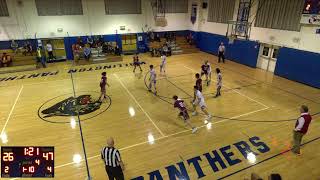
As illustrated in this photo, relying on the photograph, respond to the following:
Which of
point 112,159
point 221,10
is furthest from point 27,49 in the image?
point 112,159

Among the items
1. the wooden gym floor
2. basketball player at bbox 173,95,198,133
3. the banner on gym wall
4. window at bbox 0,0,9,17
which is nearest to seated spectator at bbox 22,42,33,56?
window at bbox 0,0,9,17

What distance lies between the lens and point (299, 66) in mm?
14508

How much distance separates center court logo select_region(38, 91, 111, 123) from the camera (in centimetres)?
1023

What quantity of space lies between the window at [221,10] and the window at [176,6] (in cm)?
326

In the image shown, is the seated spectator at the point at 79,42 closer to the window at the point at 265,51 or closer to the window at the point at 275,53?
the window at the point at 265,51

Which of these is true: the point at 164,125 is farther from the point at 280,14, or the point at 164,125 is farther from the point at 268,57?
the point at 280,14

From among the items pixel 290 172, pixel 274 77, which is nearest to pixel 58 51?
pixel 274 77

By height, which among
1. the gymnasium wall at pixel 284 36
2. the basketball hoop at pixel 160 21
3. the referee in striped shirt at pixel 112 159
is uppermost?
the basketball hoop at pixel 160 21

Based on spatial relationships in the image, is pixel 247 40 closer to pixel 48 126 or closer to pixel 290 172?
pixel 290 172

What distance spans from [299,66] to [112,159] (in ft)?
46.8

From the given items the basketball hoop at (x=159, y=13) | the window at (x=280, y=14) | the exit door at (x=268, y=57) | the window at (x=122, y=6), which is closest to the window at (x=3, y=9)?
the window at (x=122, y=6)

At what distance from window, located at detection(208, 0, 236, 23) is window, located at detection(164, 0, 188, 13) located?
10.7ft

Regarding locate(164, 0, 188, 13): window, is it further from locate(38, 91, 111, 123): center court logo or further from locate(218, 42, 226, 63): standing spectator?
locate(38, 91, 111, 123): center court logo

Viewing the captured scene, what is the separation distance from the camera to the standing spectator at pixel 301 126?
22.4 ft
